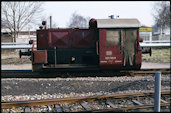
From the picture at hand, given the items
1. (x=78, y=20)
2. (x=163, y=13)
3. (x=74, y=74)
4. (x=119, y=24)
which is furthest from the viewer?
(x=78, y=20)

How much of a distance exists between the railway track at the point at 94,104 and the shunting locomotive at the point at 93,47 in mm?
3704

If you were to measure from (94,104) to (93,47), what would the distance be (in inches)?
201

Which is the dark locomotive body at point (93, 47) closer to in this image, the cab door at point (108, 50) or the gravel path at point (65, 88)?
the cab door at point (108, 50)

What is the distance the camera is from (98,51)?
31.9 ft

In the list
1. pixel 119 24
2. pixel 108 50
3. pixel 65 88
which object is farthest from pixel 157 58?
pixel 65 88

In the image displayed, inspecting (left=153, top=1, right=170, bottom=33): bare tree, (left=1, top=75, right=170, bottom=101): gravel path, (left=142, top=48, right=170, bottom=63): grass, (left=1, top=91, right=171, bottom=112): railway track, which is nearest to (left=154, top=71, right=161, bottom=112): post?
(left=1, top=91, right=171, bottom=112): railway track

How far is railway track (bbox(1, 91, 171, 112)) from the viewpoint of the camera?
5.08m

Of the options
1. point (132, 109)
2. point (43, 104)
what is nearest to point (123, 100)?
point (132, 109)

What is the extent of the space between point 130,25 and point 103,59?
6.78ft

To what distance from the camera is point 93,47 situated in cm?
1038

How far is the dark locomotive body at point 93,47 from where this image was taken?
962 centimetres

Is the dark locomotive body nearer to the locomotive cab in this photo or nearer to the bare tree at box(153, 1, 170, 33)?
the locomotive cab

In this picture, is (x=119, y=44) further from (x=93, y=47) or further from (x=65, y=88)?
(x=65, y=88)

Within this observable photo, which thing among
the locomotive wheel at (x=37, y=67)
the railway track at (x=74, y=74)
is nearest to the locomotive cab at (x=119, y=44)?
the railway track at (x=74, y=74)
